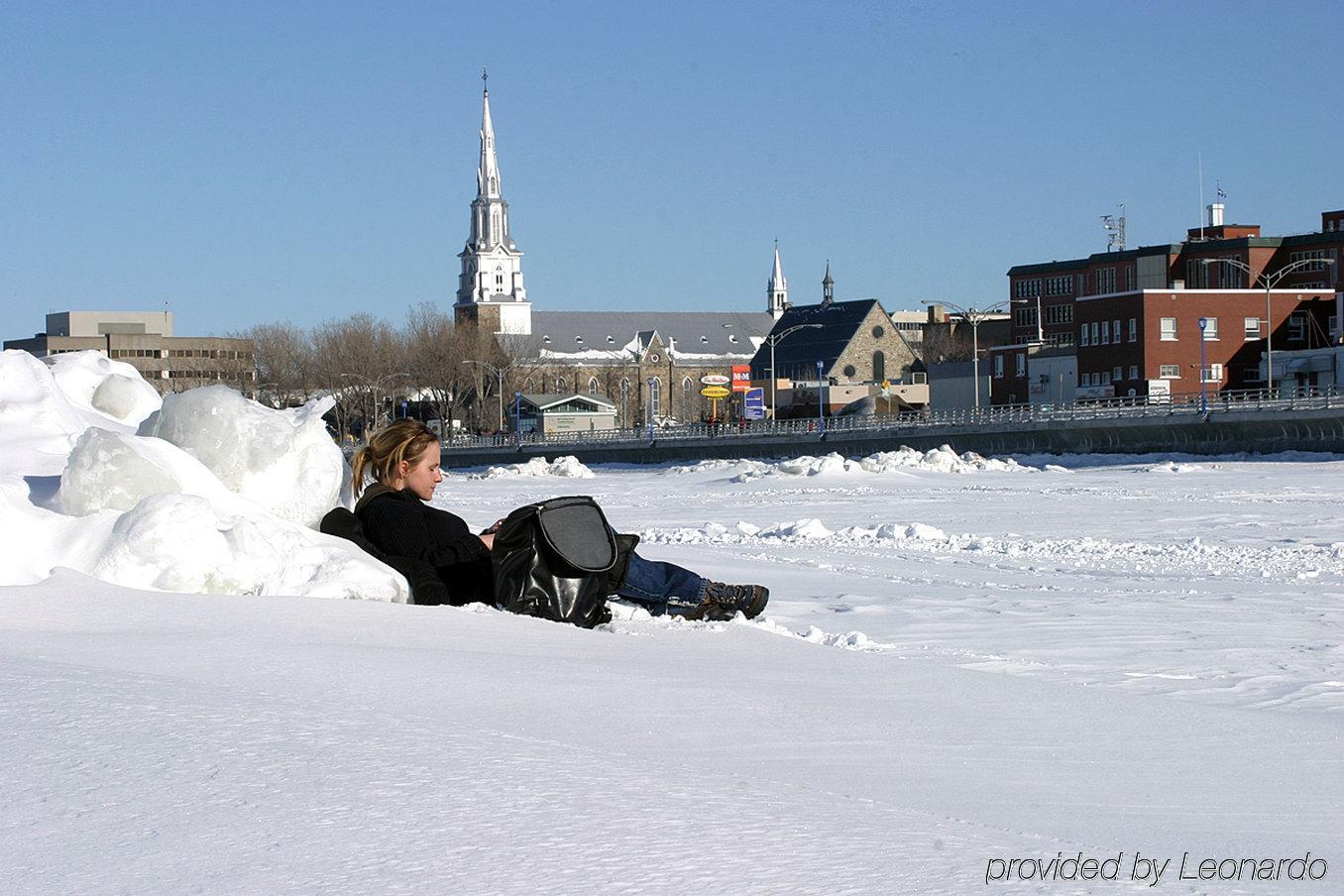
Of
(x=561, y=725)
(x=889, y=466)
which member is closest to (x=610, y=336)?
(x=889, y=466)

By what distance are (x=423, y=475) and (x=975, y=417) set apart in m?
66.0

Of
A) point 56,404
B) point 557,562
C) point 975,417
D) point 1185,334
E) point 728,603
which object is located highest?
point 1185,334

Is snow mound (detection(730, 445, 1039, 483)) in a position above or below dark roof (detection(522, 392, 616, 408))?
below

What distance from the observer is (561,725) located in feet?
17.6

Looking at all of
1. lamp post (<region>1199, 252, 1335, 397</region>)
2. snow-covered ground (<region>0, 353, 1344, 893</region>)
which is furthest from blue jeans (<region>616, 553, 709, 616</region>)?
lamp post (<region>1199, 252, 1335, 397</region>)

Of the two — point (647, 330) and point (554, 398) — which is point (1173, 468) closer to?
point (554, 398)

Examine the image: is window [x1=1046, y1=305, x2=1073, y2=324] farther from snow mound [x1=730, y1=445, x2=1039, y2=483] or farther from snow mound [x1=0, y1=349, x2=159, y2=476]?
snow mound [x1=0, y1=349, x2=159, y2=476]

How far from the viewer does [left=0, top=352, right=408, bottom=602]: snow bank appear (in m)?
A: 8.06

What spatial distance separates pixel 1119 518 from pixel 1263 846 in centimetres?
2339

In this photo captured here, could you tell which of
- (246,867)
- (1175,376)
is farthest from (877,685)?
(1175,376)

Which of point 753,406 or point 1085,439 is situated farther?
point 753,406

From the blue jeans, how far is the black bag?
14.4 inches

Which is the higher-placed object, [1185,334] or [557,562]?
[1185,334]

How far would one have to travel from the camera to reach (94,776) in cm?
397
